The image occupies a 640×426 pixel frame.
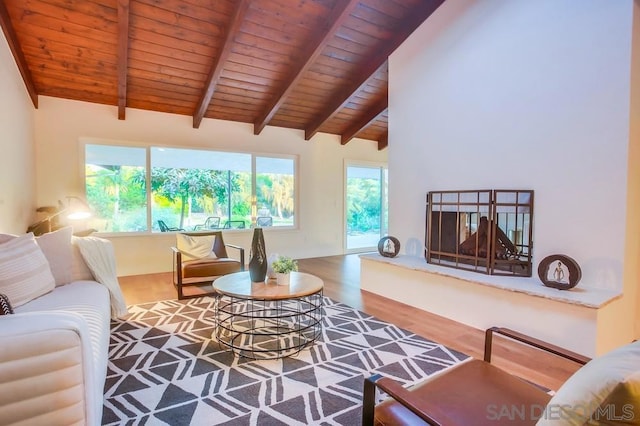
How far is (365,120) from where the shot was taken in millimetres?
6426

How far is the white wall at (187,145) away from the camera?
15.6 feet

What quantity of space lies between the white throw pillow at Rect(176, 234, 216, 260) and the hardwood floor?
55 cm

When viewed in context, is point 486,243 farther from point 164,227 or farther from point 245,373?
point 164,227

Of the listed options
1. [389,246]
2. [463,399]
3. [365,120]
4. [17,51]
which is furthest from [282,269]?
[365,120]

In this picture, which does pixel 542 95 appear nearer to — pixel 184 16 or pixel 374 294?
pixel 374 294

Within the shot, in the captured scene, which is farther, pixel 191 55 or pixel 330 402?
pixel 191 55

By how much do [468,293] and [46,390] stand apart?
3157mm

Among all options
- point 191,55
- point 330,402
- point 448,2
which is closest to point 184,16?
point 191,55

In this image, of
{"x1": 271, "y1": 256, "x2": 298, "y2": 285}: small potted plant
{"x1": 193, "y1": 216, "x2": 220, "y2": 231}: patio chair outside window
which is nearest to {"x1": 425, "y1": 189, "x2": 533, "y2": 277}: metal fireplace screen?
{"x1": 271, "y1": 256, "x2": 298, "y2": 285}: small potted plant

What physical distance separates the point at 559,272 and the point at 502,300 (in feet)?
1.66

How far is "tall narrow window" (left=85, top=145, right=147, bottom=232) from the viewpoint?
5023 mm

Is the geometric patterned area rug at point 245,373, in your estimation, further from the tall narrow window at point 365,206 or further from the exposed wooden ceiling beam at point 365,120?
the tall narrow window at point 365,206

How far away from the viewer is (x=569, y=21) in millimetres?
2852

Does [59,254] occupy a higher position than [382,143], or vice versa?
[382,143]
